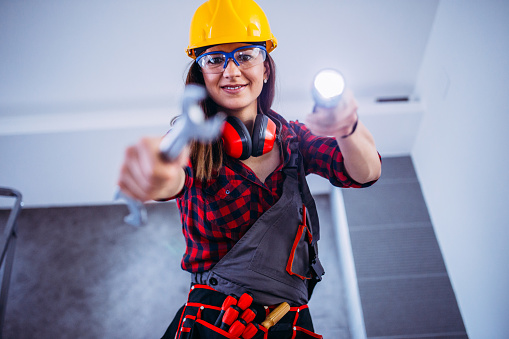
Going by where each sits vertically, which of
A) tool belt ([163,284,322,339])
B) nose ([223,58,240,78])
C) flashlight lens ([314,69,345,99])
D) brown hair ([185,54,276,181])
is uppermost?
flashlight lens ([314,69,345,99])

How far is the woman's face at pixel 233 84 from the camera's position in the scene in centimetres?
88

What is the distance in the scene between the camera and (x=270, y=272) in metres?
0.95

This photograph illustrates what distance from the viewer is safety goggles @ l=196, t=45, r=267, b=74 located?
880 millimetres

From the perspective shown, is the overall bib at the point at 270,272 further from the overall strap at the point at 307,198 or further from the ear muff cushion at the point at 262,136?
the ear muff cushion at the point at 262,136

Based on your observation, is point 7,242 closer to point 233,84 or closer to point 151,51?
point 151,51

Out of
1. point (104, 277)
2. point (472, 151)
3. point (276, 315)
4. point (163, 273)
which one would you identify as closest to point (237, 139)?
point (276, 315)

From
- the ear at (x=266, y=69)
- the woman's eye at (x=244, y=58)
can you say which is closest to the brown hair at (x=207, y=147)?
the ear at (x=266, y=69)

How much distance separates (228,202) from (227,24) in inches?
18.1

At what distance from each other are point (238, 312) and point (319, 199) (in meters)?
1.72

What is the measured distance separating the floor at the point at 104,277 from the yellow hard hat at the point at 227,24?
1.67 metres

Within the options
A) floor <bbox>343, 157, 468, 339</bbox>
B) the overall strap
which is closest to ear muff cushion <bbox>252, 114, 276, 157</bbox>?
the overall strap

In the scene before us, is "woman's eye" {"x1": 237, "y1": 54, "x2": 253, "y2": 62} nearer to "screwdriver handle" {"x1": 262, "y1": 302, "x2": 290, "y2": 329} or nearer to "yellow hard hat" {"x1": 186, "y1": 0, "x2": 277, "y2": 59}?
"yellow hard hat" {"x1": 186, "y1": 0, "x2": 277, "y2": 59}

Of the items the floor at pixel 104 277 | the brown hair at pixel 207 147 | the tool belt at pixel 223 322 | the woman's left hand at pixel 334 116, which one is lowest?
the floor at pixel 104 277

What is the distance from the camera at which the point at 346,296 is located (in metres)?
2.09
